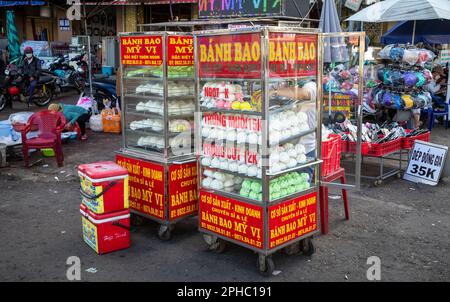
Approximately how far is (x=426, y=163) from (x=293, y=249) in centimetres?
365

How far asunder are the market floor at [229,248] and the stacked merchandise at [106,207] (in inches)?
5.4

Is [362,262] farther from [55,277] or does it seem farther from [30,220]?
[30,220]

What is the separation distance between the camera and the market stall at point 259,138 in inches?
167

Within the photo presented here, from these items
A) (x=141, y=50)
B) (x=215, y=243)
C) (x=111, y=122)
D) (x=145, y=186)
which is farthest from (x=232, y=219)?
(x=111, y=122)

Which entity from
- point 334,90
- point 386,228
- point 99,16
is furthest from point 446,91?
point 99,16

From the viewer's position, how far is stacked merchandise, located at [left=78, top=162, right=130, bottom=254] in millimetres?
4742

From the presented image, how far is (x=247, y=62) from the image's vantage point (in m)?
4.24

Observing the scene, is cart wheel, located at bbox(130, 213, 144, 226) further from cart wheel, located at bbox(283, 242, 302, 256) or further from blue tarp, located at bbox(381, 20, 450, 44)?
blue tarp, located at bbox(381, 20, 450, 44)

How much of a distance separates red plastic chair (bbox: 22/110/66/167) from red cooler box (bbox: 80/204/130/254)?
3505 millimetres

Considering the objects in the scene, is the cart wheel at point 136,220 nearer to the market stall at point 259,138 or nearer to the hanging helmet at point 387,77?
the market stall at point 259,138

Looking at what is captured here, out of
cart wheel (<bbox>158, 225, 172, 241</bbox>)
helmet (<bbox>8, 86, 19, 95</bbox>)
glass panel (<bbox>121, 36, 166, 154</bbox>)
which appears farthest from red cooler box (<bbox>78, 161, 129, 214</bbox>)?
helmet (<bbox>8, 86, 19, 95</bbox>)

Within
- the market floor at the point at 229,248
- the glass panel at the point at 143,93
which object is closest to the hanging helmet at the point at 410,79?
the market floor at the point at 229,248

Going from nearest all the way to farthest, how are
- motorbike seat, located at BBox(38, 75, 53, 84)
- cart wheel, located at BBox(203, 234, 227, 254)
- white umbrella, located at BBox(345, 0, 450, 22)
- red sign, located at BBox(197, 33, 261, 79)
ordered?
red sign, located at BBox(197, 33, 261, 79)
cart wheel, located at BBox(203, 234, 227, 254)
white umbrella, located at BBox(345, 0, 450, 22)
motorbike seat, located at BBox(38, 75, 53, 84)

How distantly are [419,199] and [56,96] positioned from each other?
43.8 ft
